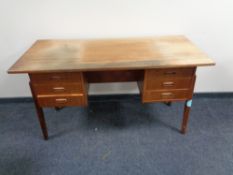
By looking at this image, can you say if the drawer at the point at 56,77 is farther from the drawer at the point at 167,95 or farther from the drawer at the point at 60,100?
the drawer at the point at 167,95

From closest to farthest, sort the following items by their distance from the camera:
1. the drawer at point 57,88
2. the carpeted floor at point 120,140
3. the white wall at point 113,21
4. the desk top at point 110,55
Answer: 1. the desk top at point 110,55
2. the drawer at point 57,88
3. the carpeted floor at point 120,140
4. the white wall at point 113,21

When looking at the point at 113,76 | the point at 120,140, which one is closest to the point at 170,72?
the point at 113,76

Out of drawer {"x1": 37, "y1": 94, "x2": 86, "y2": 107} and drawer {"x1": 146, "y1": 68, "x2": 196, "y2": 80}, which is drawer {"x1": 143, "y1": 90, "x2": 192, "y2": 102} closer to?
drawer {"x1": 146, "y1": 68, "x2": 196, "y2": 80}

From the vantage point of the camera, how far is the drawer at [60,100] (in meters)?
1.41

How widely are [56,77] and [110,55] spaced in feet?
1.42

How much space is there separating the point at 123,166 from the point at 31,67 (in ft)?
3.32

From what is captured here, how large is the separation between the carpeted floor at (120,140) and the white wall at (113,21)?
2.22ft

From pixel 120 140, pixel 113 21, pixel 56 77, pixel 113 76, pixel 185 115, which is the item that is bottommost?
pixel 120 140

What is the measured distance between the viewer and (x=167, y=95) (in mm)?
1452

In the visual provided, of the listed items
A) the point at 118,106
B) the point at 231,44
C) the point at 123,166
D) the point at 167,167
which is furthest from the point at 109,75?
the point at 231,44

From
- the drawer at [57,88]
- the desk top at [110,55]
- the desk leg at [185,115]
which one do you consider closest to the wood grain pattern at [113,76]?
the desk top at [110,55]

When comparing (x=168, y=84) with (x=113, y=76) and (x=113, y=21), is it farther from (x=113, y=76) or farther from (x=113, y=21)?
(x=113, y=21)

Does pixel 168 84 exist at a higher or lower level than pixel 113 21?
lower

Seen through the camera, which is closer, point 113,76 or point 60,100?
point 60,100
